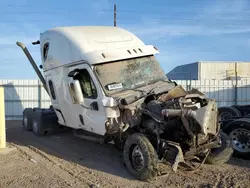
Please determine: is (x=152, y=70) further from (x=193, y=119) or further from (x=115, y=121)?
(x=193, y=119)

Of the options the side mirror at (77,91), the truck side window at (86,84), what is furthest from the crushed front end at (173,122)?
the side mirror at (77,91)

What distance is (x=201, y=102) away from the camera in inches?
266

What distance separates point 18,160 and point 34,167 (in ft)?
2.93

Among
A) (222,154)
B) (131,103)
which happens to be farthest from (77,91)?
(222,154)

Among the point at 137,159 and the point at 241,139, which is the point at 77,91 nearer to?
the point at 137,159

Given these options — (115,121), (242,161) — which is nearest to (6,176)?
(115,121)

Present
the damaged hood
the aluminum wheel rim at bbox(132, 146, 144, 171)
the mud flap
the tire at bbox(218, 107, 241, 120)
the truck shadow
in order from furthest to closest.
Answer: the tire at bbox(218, 107, 241, 120), the truck shadow, the damaged hood, the aluminum wheel rim at bbox(132, 146, 144, 171), the mud flap

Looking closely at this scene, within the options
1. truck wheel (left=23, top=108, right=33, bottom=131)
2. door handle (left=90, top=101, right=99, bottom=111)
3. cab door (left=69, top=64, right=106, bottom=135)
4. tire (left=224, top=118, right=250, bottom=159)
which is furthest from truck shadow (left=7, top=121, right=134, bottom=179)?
tire (left=224, top=118, right=250, bottom=159)

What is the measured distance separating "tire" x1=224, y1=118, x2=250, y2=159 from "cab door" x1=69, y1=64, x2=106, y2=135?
3.34 metres

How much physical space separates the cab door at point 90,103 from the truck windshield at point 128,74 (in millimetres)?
230

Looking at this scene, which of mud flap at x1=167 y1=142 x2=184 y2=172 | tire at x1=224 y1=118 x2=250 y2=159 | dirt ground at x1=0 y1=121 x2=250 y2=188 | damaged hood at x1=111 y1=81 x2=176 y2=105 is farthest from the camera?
Result: tire at x1=224 y1=118 x2=250 y2=159

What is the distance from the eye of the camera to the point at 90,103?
7.81 meters

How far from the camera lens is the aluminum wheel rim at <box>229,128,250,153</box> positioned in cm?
813

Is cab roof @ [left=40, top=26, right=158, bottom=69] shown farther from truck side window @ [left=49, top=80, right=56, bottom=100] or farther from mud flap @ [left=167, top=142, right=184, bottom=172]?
mud flap @ [left=167, top=142, right=184, bottom=172]
